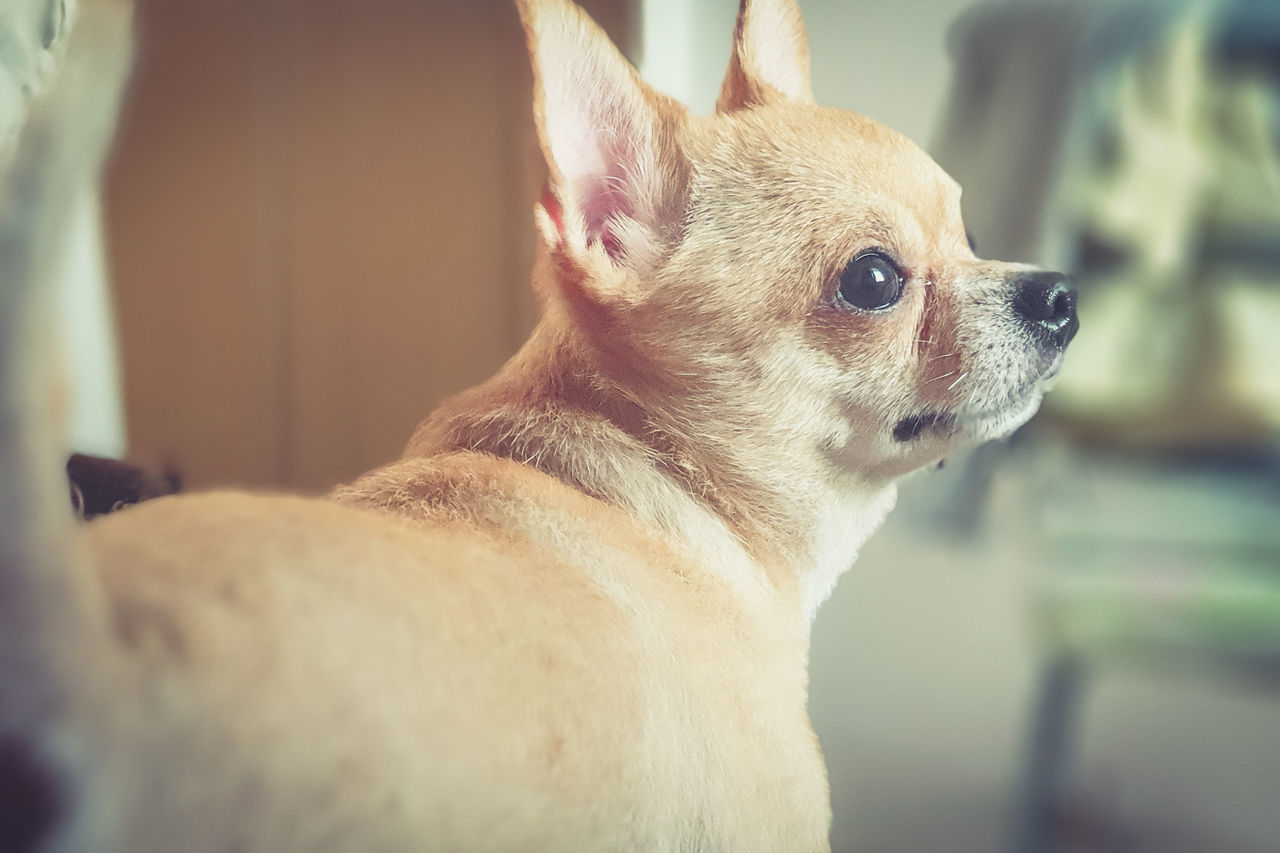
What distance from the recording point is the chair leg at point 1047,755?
60 centimetres

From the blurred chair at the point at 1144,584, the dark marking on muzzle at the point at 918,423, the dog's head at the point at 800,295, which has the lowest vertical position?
the blurred chair at the point at 1144,584

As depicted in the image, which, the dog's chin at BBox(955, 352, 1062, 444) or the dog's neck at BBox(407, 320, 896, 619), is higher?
the dog's chin at BBox(955, 352, 1062, 444)

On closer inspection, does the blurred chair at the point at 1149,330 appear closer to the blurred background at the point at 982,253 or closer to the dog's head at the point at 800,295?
the blurred background at the point at 982,253

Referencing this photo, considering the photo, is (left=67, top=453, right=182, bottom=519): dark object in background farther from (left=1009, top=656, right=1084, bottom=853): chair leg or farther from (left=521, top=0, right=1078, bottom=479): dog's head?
(left=1009, top=656, right=1084, bottom=853): chair leg

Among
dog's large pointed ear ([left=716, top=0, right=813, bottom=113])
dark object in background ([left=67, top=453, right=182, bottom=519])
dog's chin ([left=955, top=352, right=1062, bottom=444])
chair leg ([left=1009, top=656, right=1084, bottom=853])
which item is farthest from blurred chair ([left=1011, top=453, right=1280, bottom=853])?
dark object in background ([left=67, top=453, right=182, bottom=519])

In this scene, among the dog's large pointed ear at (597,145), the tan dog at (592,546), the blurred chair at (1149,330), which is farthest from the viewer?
the blurred chair at (1149,330)

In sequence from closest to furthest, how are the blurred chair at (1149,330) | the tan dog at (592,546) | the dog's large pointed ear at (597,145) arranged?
1. the tan dog at (592,546)
2. the dog's large pointed ear at (597,145)
3. the blurred chair at (1149,330)

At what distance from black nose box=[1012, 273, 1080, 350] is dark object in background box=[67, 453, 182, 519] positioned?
448mm

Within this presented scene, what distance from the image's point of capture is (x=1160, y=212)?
61 centimetres

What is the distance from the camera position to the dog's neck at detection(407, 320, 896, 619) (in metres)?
0.43

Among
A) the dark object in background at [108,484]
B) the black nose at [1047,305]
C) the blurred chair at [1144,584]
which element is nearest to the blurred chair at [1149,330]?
the blurred chair at [1144,584]

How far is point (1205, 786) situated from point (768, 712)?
0.40 m

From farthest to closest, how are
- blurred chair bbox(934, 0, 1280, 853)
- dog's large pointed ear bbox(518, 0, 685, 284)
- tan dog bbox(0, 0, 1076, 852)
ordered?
blurred chair bbox(934, 0, 1280, 853)
dog's large pointed ear bbox(518, 0, 685, 284)
tan dog bbox(0, 0, 1076, 852)

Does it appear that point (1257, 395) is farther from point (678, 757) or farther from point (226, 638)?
point (226, 638)
